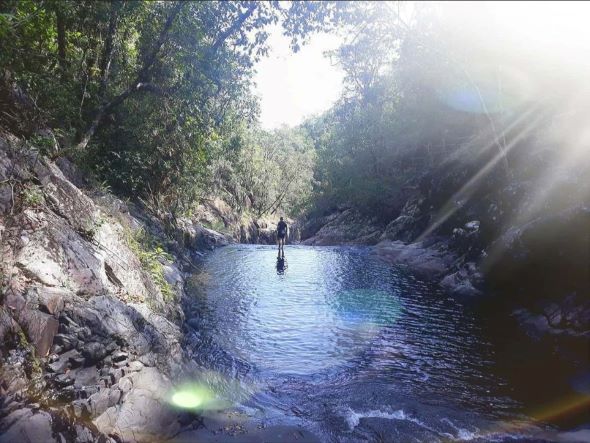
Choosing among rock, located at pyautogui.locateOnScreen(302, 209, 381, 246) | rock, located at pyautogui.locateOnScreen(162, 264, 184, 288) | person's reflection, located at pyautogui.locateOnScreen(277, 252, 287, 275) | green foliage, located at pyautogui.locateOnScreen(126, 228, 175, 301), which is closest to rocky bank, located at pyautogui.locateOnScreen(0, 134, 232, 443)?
green foliage, located at pyautogui.locateOnScreen(126, 228, 175, 301)

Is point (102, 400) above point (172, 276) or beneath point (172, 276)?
beneath

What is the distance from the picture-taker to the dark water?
8914 mm

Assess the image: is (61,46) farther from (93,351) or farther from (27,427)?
(27,427)

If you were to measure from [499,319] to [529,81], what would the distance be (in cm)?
2054

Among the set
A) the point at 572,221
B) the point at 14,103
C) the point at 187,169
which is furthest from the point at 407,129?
the point at 14,103

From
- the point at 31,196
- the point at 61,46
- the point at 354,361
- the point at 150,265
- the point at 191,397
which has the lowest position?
the point at 354,361

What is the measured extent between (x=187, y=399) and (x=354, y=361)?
18.2 feet

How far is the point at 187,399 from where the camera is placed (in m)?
8.61

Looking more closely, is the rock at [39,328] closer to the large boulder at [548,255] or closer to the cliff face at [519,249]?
the cliff face at [519,249]

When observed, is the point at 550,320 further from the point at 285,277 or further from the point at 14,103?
the point at 14,103

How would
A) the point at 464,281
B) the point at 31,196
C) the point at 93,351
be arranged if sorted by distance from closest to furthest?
the point at 93,351
the point at 31,196
the point at 464,281

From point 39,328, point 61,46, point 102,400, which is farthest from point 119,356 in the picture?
point 61,46

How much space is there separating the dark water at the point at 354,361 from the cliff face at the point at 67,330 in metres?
2.06

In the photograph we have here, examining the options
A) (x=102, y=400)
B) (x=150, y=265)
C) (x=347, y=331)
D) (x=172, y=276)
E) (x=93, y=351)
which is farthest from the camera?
(x=172, y=276)
